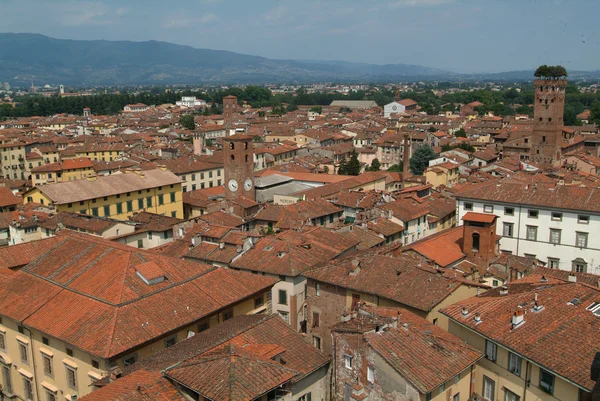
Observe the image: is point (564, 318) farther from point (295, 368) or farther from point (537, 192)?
point (537, 192)

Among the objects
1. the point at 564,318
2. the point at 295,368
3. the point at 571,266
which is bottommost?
the point at 571,266

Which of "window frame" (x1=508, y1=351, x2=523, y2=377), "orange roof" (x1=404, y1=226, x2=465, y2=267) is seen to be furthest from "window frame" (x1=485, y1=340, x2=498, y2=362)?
"orange roof" (x1=404, y1=226, x2=465, y2=267)

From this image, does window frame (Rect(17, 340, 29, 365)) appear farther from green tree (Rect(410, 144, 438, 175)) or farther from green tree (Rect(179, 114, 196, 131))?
green tree (Rect(179, 114, 196, 131))

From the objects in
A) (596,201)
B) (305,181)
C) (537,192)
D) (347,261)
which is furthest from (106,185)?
(596,201)

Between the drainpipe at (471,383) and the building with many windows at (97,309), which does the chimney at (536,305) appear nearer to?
the drainpipe at (471,383)

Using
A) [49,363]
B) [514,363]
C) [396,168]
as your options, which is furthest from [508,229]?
[396,168]

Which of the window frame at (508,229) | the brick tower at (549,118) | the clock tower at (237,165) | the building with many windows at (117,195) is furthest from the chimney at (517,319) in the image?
the brick tower at (549,118)
